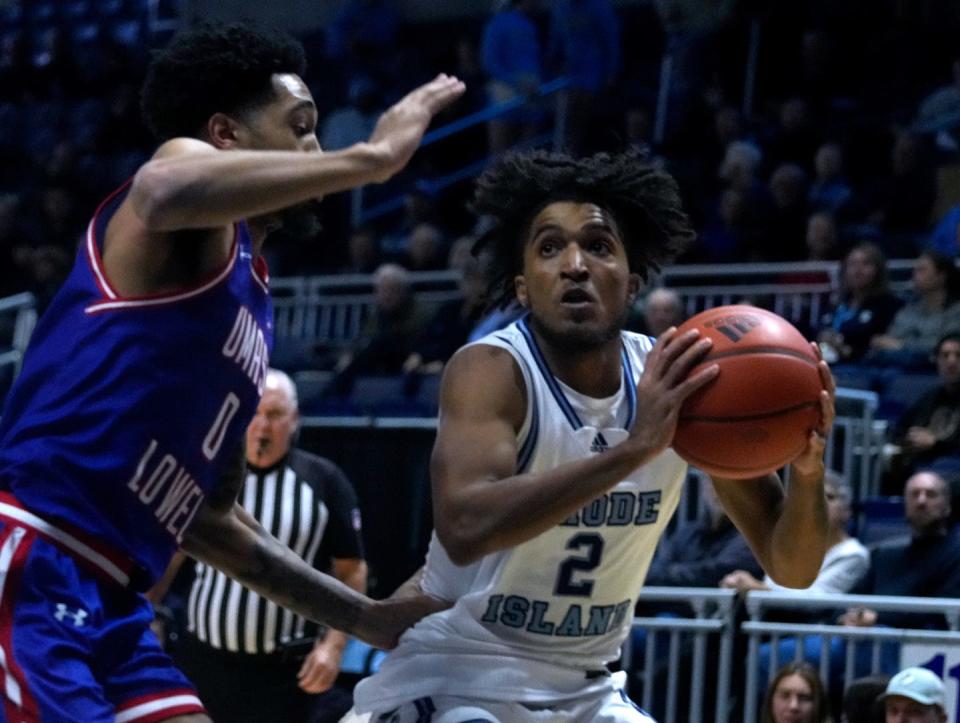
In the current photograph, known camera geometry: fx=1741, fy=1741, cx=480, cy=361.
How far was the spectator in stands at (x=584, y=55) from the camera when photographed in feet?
42.9

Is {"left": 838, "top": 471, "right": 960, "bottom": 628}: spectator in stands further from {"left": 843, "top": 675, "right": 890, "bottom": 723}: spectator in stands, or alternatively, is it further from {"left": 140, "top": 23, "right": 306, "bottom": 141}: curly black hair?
{"left": 140, "top": 23, "right": 306, "bottom": 141}: curly black hair

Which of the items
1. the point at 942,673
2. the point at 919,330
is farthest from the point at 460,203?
the point at 942,673

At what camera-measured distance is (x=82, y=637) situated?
11.3 feet

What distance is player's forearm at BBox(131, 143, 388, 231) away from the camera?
129 inches

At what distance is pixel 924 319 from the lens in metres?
9.50

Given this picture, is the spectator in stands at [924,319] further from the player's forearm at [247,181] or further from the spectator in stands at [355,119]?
the player's forearm at [247,181]

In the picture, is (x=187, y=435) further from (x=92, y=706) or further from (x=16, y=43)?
(x=16, y=43)

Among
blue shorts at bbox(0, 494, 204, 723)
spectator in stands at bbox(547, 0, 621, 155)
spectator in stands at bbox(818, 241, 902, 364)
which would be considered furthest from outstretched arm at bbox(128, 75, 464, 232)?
spectator in stands at bbox(547, 0, 621, 155)

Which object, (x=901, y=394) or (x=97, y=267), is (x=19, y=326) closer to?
(x=901, y=394)

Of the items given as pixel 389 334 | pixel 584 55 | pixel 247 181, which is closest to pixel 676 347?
pixel 247 181

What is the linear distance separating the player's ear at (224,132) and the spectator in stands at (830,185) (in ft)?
26.2

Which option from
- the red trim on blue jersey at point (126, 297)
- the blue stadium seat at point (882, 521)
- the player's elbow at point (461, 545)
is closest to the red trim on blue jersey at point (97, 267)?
the red trim on blue jersey at point (126, 297)

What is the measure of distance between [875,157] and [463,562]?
28.5 feet

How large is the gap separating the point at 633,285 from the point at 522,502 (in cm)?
95
